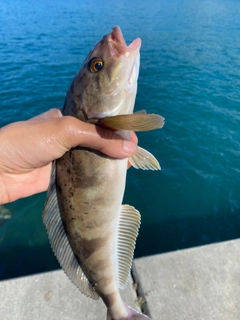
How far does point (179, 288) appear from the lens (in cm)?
375

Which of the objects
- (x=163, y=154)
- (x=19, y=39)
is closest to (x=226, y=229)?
(x=163, y=154)

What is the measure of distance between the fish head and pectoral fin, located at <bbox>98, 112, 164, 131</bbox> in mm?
170

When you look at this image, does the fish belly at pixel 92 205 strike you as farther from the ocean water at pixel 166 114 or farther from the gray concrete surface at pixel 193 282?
the ocean water at pixel 166 114

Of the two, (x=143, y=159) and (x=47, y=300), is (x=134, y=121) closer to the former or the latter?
(x=143, y=159)

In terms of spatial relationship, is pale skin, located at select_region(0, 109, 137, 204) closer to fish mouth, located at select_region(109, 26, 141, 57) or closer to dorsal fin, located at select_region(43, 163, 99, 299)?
dorsal fin, located at select_region(43, 163, 99, 299)

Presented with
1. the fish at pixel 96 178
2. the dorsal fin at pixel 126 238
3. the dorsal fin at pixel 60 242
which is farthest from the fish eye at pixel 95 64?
the dorsal fin at pixel 126 238

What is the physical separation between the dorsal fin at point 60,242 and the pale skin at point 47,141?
29cm

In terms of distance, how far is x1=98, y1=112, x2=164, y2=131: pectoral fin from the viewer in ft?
7.87

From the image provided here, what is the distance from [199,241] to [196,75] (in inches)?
438

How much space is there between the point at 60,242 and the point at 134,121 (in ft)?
4.52

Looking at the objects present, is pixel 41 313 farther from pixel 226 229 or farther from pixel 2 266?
pixel 226 229

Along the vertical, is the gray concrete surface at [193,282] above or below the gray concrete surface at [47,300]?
above

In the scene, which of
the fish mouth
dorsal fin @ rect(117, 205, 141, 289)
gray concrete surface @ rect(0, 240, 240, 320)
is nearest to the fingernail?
dorsal fin @ rect(117, 205, 141, 289)

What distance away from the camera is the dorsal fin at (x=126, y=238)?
3.00 m
